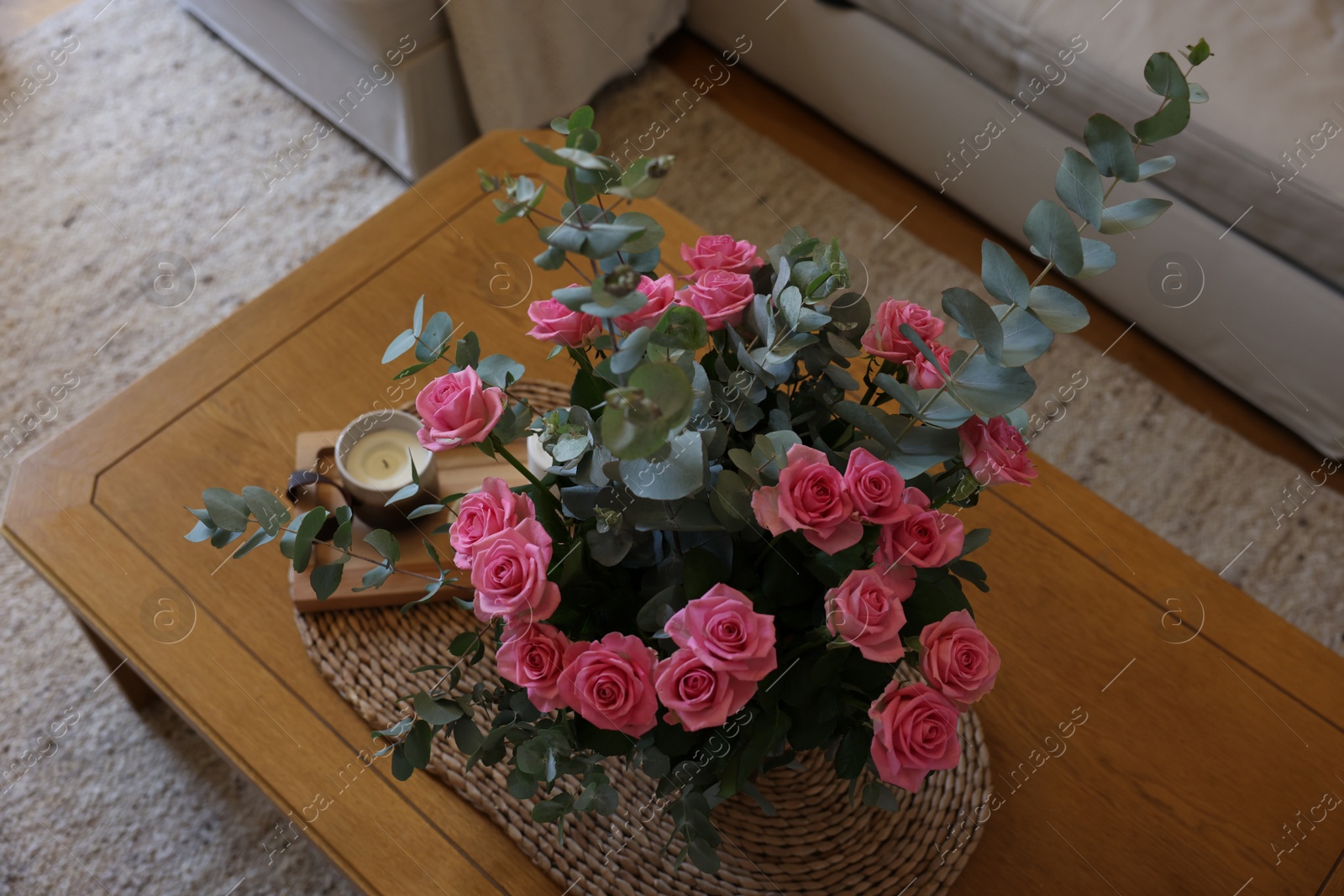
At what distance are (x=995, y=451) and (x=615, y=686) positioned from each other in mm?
243

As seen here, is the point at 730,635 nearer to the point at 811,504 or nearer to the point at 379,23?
the point at 811,504

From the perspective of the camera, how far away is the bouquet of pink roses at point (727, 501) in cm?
48

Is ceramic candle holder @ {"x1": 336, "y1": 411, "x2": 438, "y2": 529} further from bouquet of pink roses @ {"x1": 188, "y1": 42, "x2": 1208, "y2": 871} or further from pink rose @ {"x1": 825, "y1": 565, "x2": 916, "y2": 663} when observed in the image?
pink rose @ {"x1": 825, "y1": 565, "x2": 916, "y2": 663}

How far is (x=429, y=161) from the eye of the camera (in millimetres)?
1589

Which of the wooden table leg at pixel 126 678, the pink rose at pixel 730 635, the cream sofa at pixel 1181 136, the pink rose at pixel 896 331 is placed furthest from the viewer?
the cream sofa at pixel 1181 136

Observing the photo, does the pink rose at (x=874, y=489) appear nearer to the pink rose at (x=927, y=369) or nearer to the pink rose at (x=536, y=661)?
the pink rose at (x=927, y=369)

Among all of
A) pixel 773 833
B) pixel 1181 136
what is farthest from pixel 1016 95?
pixel 773 833

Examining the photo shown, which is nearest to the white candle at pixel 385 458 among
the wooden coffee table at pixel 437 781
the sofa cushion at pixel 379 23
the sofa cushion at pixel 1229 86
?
the wooden coffee table at pixel 437 781

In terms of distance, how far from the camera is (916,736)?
509 millimetres

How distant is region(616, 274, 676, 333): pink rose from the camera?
0.54 metres

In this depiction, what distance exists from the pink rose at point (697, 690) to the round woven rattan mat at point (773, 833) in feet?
1.03

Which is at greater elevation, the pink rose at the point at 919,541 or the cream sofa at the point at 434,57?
the pink rose at the point at 919,541

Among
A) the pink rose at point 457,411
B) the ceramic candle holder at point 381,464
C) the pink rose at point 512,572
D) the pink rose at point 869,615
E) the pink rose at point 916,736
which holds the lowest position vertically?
the ceramic candle holder at point 381,464

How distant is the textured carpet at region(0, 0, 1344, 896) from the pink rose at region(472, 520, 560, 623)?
2.60 ft
